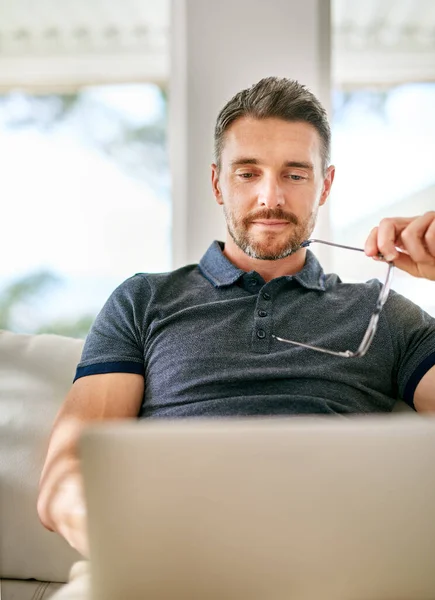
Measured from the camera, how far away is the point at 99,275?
175 inches

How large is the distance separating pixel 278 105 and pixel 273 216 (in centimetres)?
26

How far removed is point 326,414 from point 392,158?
2.60 meters

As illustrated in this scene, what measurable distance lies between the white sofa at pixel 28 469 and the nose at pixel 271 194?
53 centimetres

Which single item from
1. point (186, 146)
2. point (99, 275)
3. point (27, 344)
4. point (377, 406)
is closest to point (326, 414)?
point (377, 406)

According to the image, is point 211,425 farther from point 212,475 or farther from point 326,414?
point 326,414

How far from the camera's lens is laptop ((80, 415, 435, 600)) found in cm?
63

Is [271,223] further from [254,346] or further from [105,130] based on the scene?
[105,130]

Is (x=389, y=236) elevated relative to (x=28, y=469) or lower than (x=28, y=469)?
elevated

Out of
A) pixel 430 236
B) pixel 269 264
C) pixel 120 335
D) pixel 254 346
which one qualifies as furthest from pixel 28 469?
pixel 430 236

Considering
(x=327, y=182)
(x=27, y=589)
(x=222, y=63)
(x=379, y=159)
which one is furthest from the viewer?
(x=379, y=159)

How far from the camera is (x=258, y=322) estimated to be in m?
1.41

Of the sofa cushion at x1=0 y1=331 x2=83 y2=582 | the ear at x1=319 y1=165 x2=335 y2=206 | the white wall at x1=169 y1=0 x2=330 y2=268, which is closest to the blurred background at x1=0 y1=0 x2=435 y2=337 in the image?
the white wall at x1=169 y1=0 x2=330 y2=268

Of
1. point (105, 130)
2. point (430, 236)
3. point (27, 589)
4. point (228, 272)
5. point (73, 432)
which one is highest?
point (105, 130)

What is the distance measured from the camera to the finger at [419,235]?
124cm
